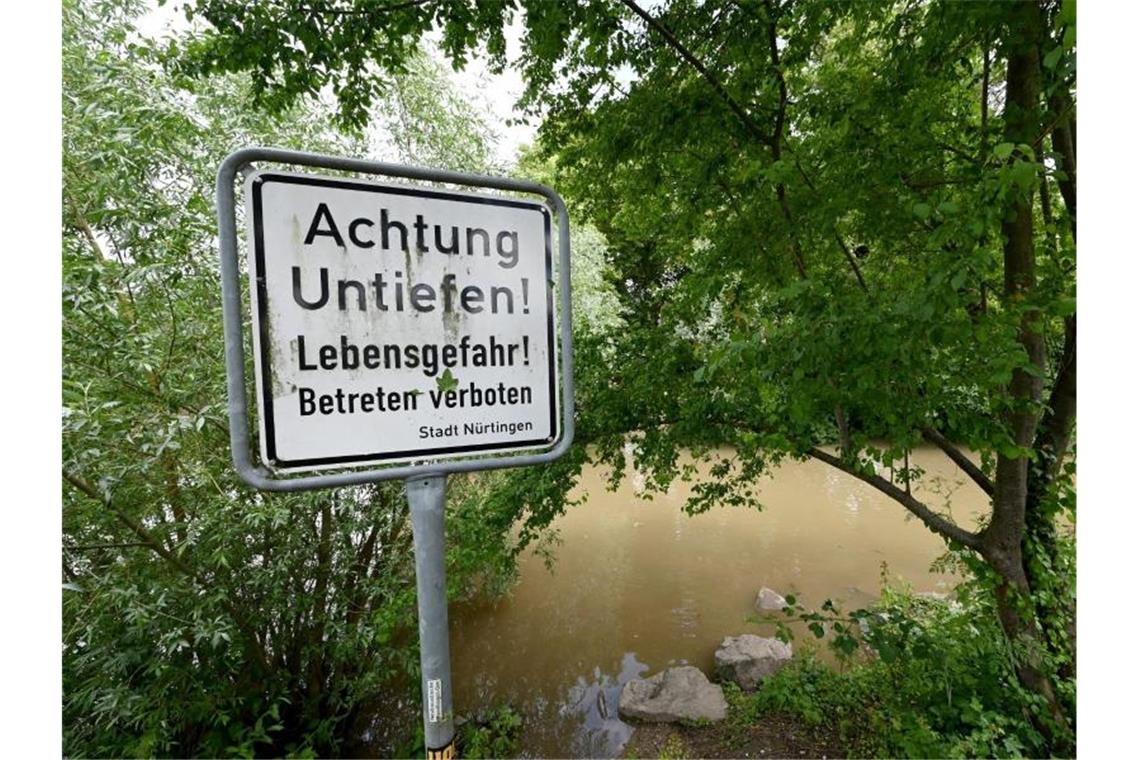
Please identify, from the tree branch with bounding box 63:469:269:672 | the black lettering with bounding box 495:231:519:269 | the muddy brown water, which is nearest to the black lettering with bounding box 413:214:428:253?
the black lettering with bounding box 495:231:519:269

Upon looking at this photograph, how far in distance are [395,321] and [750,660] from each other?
4.66m

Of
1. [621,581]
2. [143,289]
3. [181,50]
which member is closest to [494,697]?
[621,581]

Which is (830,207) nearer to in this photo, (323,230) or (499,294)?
(499,294)

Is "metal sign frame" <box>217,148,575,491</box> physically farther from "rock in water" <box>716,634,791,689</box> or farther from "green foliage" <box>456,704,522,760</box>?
"rock in water" <box>716,634,791,689</box>

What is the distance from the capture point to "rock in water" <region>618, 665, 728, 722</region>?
3.71m

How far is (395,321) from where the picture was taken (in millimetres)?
713

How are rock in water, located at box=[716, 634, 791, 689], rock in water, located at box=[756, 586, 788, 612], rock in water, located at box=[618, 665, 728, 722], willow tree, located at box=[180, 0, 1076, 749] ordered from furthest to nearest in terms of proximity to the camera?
rock in water, located at box=[756, 586, 788, 612]
rock in water, located at box=[716, 634, 791, 689]
rock in water, located at box=[618, 665, 728, 722]
willow tree, located at box=[180, 0, 1076, 749]

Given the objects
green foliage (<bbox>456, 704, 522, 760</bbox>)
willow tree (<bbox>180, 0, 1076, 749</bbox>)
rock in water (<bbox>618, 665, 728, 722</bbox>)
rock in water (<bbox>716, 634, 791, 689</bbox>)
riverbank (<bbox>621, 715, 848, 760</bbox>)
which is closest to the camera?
willow tree (<bbox>180, 0, 1076, 749</bbox>)

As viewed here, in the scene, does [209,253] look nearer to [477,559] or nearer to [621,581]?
[477,559]

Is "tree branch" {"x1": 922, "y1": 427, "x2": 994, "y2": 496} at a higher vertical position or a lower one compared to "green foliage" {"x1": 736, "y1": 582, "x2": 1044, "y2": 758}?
higher

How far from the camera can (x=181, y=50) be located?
81.7 inches

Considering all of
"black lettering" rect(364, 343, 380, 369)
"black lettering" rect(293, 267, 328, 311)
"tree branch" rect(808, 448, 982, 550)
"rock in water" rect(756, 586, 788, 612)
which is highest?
"black lettering" rect(293, 267, 328, 311)

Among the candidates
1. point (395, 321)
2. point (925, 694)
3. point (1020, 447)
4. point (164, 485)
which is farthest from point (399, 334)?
point (925, 694)

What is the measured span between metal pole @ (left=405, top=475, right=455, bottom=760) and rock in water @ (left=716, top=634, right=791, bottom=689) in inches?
162
